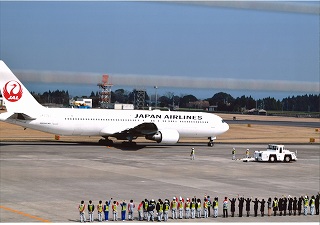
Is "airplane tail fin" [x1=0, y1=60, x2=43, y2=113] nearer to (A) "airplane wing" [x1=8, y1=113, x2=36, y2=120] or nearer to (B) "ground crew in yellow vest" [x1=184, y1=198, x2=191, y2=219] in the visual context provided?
(A) "airplane wing" [x1=8, y1=113, x2=36, y2=120]

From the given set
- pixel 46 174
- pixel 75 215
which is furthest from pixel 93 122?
pixel 75 215

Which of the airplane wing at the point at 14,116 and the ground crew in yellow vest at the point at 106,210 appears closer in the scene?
the ground crew in yellow vest at the point at 106,210

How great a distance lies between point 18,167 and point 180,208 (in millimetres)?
26713

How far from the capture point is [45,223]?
84.9 ft

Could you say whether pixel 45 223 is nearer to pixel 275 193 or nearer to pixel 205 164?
pixel 275 193

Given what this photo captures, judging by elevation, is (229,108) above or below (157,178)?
above

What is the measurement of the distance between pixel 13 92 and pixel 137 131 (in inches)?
676

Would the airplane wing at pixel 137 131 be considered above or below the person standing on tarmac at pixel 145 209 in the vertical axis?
above

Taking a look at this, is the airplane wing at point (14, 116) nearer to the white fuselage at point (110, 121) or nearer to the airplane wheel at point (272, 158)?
the white fuselage at point (110, 121)

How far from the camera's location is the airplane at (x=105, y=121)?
7144 cm

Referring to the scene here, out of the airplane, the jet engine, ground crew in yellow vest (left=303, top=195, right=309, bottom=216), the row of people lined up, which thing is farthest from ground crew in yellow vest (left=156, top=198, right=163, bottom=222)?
the jet engine

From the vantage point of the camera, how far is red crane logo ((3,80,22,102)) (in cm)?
6975

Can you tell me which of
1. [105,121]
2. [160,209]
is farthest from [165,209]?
[105,121]

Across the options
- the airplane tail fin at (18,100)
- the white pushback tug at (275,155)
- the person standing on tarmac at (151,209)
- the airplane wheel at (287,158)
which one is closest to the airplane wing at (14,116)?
the airplane tail fin at (18,100)
